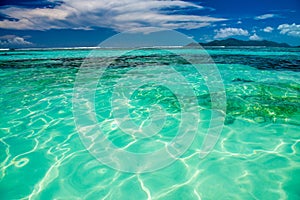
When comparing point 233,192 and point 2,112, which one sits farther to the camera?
point 2,112

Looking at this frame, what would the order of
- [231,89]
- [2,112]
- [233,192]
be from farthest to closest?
[231,89]
[2,112]
[233,192]

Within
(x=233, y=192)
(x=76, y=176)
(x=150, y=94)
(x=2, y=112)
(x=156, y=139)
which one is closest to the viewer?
(x=233, y=192)

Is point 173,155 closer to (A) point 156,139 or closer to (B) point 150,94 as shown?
(A) point 156,139

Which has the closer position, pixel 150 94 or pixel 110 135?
pixel 110 135

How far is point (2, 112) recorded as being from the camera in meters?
6.05

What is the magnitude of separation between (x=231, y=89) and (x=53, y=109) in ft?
21.7

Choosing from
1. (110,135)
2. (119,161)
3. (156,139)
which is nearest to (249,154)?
(156,139)

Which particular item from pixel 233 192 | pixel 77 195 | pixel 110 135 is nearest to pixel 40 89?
pixel 110 135

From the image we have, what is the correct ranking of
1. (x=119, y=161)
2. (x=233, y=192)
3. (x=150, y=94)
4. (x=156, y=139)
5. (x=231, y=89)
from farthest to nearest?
(x=231, y=89) < (x=150, y=94) < (x=156, y=139) < (x=119, y=161) < (x=233, y=192)

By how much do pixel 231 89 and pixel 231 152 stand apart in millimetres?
5179

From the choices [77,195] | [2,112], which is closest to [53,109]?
[2,112]

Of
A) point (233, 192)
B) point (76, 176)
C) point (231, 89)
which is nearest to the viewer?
point (233, 192)

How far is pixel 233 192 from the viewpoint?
9.63 feet

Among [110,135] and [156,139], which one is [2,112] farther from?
[156,139]
